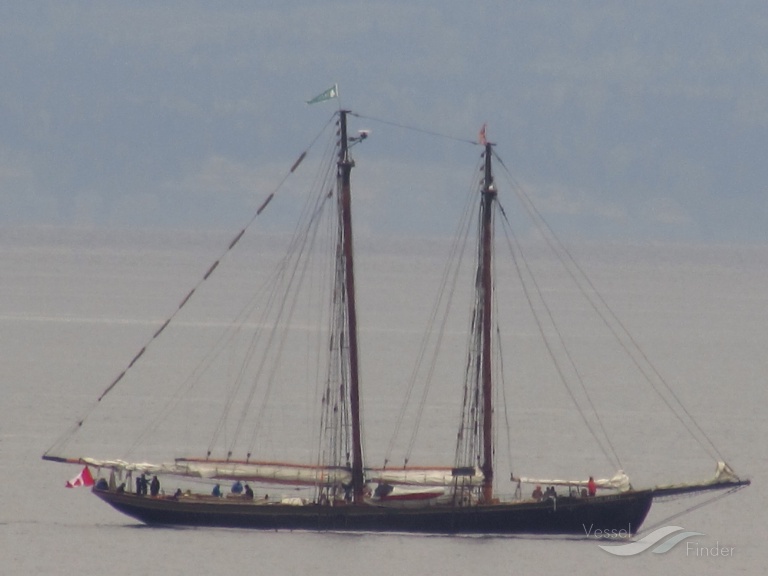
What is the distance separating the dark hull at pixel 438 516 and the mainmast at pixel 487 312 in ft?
4.21

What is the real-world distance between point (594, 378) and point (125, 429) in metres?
50.6

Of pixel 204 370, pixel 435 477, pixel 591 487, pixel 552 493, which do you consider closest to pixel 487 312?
pixel 435 477

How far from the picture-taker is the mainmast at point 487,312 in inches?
2805

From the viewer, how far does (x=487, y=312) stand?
7288cm

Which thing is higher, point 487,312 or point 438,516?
point 487,312

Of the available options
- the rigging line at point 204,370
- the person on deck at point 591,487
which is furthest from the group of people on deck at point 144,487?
the person on deck at point 591,487

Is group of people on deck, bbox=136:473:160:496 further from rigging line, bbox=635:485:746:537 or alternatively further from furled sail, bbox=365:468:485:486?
rigging line, bbox=635:485:746:537

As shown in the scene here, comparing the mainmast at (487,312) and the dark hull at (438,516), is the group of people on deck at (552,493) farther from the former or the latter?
the mainmast at (487,312)

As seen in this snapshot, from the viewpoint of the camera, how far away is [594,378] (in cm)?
14388

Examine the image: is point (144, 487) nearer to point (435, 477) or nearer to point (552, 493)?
point (435, 477)

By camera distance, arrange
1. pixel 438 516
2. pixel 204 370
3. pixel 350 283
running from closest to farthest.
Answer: pixel 438 516 → pixel 350 283 → pixel 204 370

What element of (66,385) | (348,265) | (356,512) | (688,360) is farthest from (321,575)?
(688,360)

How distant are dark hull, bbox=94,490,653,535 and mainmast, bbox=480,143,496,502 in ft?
4.21

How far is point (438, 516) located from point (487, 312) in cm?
836
